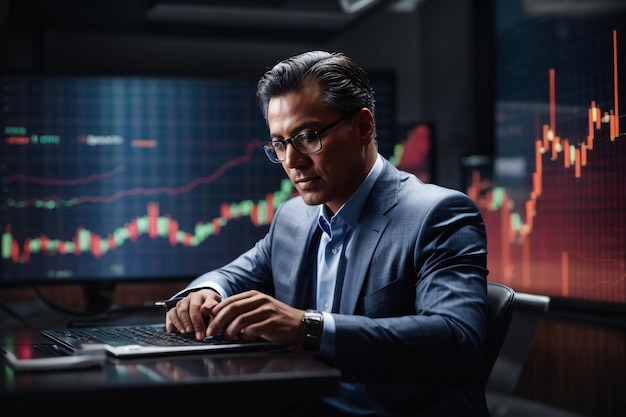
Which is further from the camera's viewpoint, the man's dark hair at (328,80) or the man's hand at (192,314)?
the man's dark hair at (328,80)

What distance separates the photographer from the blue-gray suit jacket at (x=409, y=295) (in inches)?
46.4

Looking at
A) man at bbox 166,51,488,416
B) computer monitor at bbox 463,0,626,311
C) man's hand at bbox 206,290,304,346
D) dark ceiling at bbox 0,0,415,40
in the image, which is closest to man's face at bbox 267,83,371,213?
man at bbox 166,51,488,416

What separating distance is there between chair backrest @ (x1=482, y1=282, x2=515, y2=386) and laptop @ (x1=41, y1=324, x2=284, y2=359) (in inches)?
14.8

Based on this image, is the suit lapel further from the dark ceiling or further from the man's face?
the dark ceiling

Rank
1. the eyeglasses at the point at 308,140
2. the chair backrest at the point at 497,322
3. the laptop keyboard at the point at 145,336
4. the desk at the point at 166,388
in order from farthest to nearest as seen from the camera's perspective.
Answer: the eyeglasses at the point at 308,140 → the chair backrest at the point at 497,322 → the laptop keyboard at the point at 145,336 → the desk at the point at 166,388

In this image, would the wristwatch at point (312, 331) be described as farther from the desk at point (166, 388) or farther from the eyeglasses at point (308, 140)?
the eyeglasses at point (308, 140)

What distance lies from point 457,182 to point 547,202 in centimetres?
68

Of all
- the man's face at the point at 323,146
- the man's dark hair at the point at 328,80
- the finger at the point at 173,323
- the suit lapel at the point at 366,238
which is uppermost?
the man's dark hair at the point at 328,80

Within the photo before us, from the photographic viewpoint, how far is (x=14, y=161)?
7.38 feet

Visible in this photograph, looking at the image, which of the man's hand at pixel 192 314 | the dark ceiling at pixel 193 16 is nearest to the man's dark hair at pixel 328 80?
the man's hand at pixel 192 314

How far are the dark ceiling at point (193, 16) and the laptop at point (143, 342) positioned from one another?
123 cm

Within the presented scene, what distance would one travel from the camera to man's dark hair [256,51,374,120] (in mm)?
1492

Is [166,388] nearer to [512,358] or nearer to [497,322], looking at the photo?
[497,322]

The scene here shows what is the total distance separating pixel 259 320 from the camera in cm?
114
